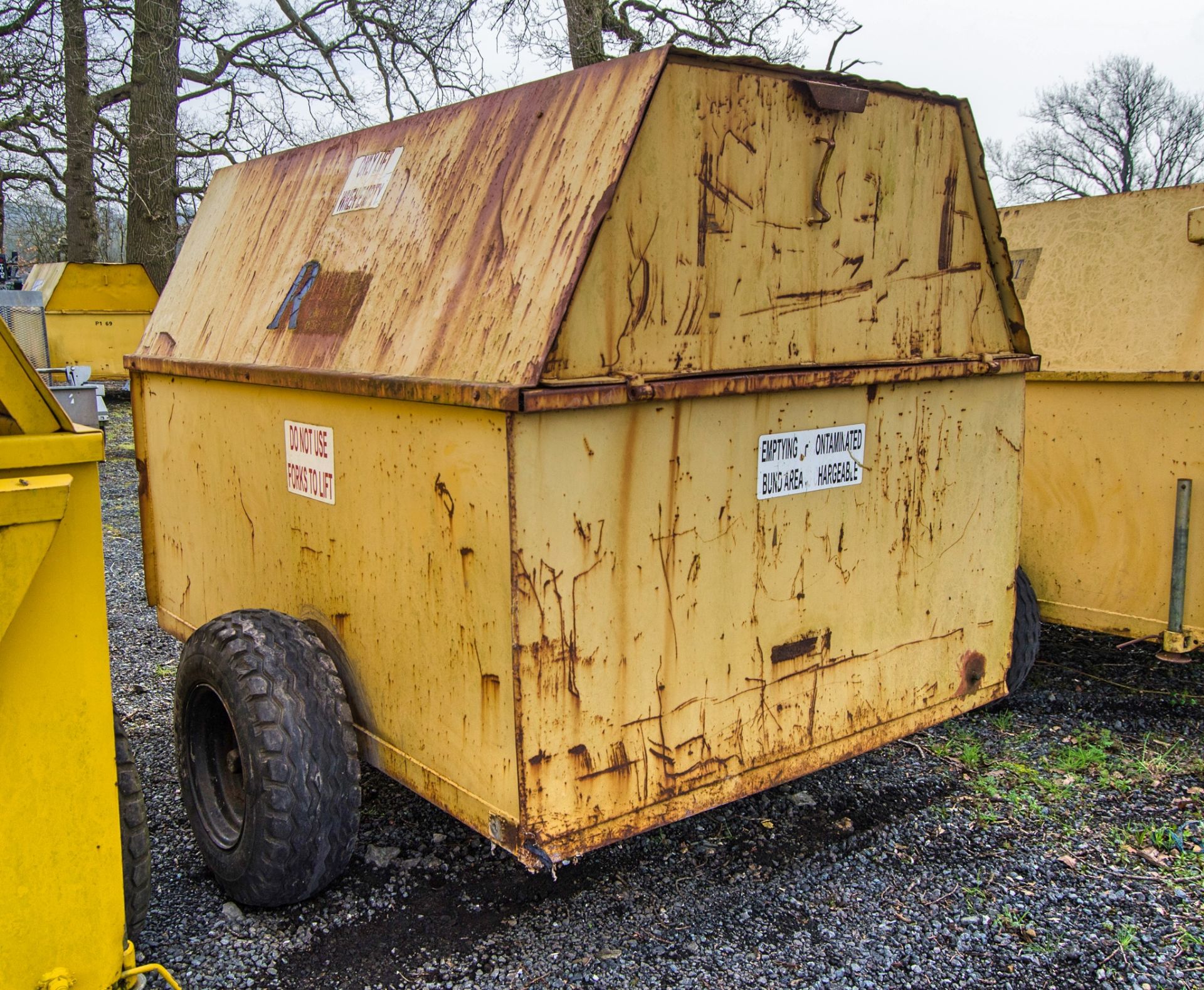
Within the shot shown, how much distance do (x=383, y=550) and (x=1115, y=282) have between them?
3502 millimetres

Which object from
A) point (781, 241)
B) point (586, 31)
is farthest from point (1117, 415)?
point (586, 31)

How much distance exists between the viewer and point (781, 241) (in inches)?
105

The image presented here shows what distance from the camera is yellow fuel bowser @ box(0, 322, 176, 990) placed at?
6.24 feet

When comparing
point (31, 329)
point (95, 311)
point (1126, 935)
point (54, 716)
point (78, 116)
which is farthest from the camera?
point (78, 116)

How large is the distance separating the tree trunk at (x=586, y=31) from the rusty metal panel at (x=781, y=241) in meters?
8.36

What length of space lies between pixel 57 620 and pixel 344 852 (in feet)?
3.86

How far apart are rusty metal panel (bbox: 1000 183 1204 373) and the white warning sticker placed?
2958 millimetres

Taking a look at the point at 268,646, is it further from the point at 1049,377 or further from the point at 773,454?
the point at 1049,377

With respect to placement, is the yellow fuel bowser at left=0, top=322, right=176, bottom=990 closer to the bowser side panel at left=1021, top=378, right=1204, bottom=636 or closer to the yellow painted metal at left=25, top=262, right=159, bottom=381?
the bowser side panel at left=1021, top=378, right=1204, bottom=636

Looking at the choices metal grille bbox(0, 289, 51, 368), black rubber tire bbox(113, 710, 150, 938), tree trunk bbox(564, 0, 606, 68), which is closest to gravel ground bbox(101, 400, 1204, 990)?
black rubber tire bbox(113, 710, 150, 938)

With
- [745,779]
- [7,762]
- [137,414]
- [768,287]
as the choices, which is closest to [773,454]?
[768,287]

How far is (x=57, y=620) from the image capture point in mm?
1964

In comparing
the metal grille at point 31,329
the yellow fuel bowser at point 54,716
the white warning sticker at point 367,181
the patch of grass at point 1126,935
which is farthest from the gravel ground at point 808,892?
the metal grille at point 31,329

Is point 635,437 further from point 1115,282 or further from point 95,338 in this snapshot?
point 95,338
